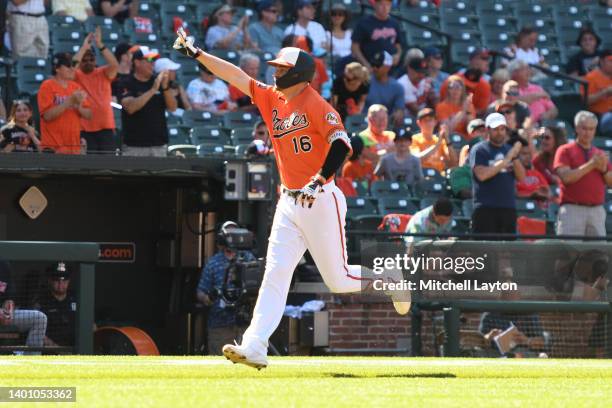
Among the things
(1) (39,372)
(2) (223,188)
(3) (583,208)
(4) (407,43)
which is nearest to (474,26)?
(4) (407,43)

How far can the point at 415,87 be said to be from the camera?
59.2 ft

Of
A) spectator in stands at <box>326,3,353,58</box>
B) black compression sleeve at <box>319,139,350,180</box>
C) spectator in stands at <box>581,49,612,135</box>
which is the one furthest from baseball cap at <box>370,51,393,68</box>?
black compression sleeve at <box>319,139,350,180</box>

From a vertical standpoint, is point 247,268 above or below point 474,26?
below

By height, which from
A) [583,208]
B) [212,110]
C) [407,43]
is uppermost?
[407,43]

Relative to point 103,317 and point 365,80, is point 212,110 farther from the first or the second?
point 103,317

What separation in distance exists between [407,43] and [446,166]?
3642mm

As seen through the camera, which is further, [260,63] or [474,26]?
[474,26]

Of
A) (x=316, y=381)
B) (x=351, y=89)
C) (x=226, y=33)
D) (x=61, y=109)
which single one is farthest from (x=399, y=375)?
(x=226, y=33)

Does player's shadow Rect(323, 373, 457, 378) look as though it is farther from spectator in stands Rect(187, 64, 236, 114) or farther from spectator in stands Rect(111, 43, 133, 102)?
spectator in stands Rect(187, 64, 236, 114)

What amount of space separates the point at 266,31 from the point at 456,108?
2650mm

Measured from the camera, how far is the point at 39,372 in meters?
8.51

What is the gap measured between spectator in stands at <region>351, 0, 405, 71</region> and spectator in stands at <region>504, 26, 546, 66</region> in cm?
228

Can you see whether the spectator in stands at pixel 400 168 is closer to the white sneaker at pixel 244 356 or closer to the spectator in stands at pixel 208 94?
the spectator in stands at pixel 208 94

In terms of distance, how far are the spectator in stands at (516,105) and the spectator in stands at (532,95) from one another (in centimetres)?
87
